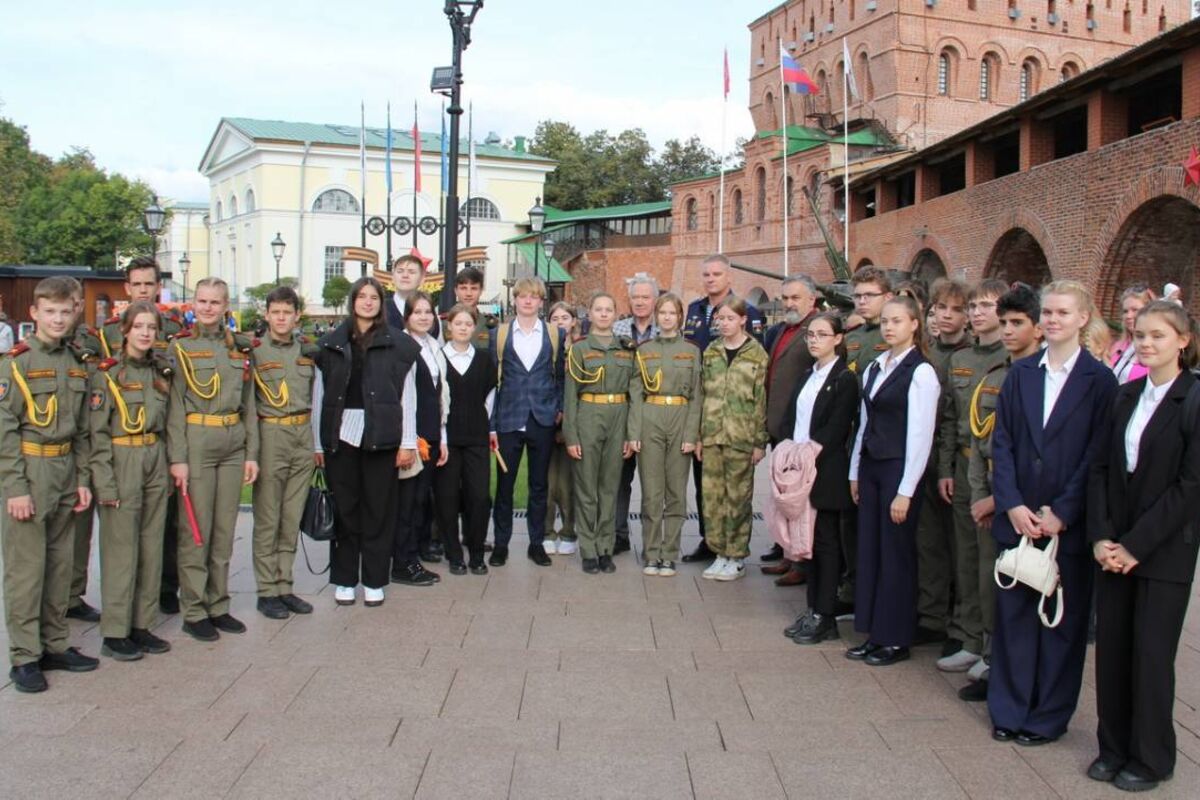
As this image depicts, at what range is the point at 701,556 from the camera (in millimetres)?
8578

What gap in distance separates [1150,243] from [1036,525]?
16.6 m

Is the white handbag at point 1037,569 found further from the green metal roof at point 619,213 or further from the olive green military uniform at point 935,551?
the green metal roof at point 619,213

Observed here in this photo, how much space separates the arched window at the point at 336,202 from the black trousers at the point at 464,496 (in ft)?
204

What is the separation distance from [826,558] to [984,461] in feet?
4.06

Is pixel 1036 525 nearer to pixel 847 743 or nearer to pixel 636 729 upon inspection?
pixel 847 743

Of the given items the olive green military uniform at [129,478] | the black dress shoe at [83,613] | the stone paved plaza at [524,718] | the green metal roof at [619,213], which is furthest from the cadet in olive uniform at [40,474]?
the green metal roof at [619,213]

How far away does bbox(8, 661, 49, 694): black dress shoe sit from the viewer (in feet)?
17.5

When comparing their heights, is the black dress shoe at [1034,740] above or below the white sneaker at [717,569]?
below

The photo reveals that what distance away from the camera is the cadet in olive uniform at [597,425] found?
8.00m

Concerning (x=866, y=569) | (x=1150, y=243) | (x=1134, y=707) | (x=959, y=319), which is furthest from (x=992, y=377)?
(x=1150, y=243)

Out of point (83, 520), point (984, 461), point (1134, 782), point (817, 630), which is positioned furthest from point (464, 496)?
point (1134, 782)

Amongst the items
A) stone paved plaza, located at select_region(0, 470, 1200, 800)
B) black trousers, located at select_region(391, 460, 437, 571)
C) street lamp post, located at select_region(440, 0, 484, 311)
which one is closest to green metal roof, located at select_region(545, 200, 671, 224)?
street lamp post, located at select_region(440, 0, 484, 311)

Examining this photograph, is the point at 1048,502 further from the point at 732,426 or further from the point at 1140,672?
the point at 732,426

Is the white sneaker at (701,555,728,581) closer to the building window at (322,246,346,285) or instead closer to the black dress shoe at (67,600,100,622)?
the black dress shoe at (67,600,100,622)
